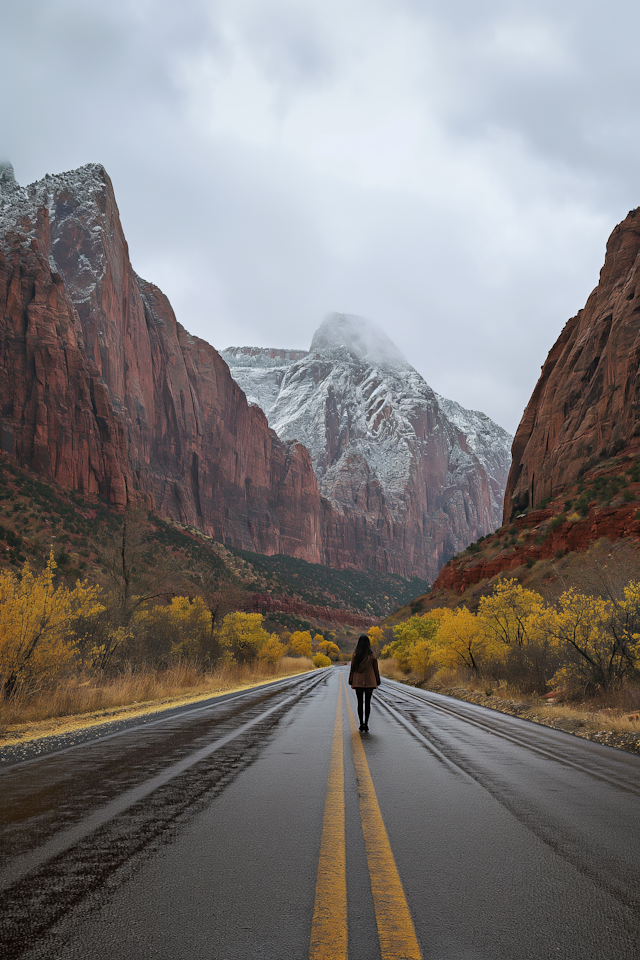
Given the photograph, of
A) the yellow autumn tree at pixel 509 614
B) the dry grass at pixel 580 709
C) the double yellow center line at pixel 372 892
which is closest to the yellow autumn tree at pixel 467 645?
the yellow autumn tree at pixel 509 614

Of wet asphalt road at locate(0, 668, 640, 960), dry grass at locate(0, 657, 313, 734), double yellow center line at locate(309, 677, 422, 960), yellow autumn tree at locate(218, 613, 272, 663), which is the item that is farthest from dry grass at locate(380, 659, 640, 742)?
yellow autumn tree at locate(218, 613, 272, 663)

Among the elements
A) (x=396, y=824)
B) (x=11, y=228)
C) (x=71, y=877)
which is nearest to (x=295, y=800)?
(x=396, y=824)

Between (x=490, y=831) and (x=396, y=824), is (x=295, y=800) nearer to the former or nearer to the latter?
(x=396, y=824)

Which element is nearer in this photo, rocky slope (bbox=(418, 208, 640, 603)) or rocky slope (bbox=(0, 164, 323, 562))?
rocky slope (bbox=(418, 208, 640, 603))

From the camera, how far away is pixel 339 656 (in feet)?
315

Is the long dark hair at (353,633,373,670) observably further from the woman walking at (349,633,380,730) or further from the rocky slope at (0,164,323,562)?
the rocky slope at (0,164,323,562)

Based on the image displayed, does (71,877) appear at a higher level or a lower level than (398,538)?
lower

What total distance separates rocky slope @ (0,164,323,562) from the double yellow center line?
7085 centimetres

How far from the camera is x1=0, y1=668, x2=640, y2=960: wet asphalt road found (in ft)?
7.89

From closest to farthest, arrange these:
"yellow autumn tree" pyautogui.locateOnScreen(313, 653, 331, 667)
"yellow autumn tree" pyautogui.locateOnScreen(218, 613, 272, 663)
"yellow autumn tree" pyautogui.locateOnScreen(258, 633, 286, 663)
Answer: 1. "yellow autumn tree" pyautogui.locateOnScreen(218, 613, 272, 663)
2. "yellow autumn tree" pyautogui.locateOnScreen(258, 633, 286, 663)
3. "yellow autumn tree" pyautogui.locateOnScreen(313, 653, 331, 667)

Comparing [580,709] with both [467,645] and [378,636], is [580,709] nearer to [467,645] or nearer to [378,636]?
[467,645]

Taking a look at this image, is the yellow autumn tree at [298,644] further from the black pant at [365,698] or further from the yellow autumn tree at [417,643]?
the black pant at [365,698]

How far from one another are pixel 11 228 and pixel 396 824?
10564 cm

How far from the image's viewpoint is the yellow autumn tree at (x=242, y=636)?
33888 millimetres
